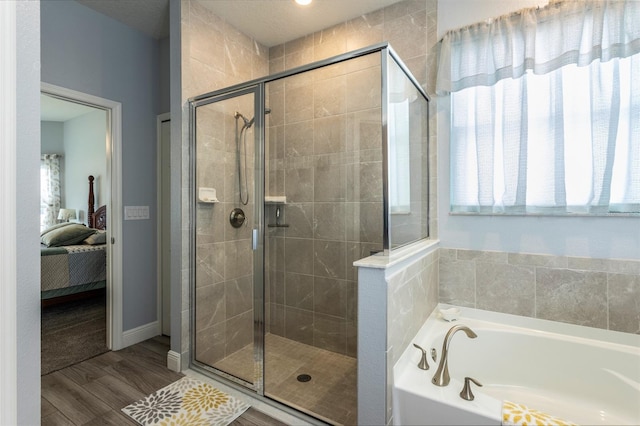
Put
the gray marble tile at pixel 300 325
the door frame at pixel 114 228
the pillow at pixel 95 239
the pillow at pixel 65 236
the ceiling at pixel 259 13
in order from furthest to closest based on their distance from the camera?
the pillow at pixel 95 239, the pillow at pixel 65 236, the door frame at pixel 114 228, the gray marble tile at pixel 300 325, the ceiling at pixel 259 13

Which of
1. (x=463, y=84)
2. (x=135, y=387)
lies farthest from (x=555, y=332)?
(x=135, y=387)

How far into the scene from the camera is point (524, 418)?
45.0 inches

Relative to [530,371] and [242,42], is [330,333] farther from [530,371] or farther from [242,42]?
[242,42]

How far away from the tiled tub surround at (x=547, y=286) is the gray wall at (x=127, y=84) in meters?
2.57

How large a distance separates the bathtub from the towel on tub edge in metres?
0.10

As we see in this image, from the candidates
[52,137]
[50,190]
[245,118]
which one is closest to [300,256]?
[245,118]

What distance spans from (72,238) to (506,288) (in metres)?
4.86

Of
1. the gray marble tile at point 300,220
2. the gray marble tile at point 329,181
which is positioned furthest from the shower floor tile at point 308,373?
the gray marble tile at point 329,181

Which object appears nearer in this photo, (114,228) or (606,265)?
(606,265)

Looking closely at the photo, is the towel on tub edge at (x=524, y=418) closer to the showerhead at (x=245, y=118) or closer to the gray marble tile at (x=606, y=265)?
the gray marble tile at (x=606, y=265)

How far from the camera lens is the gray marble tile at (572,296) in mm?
1814

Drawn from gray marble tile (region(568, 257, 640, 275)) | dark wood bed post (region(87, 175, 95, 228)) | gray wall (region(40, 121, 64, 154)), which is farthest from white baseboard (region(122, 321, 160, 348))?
gray wall (region(40, 121, 64, 154))

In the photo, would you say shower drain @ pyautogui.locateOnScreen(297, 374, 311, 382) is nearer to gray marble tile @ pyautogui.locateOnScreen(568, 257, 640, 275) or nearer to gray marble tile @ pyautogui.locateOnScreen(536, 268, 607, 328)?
gray marble tile @ pyautogui.locateOnScreen(536, 268, 607, 328)

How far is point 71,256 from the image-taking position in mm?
3689
